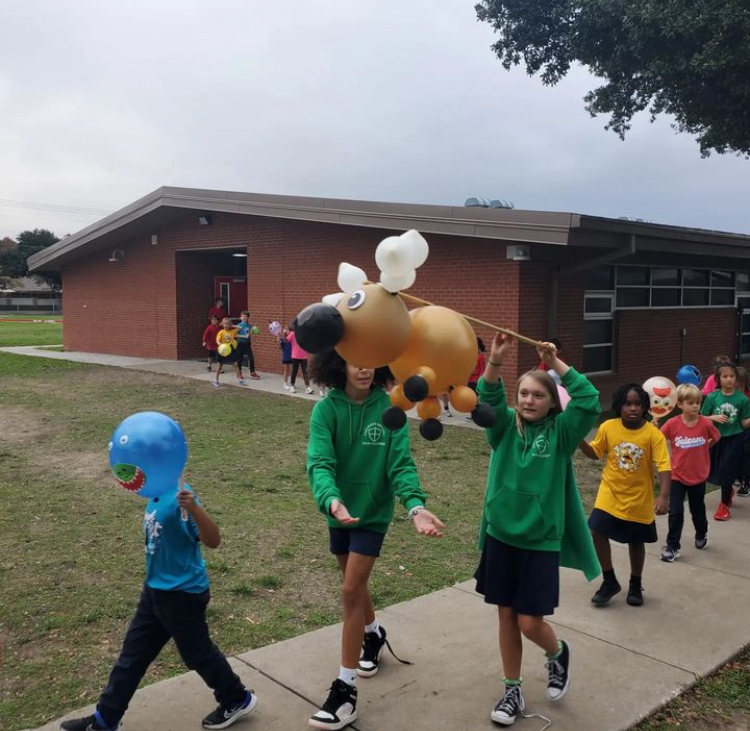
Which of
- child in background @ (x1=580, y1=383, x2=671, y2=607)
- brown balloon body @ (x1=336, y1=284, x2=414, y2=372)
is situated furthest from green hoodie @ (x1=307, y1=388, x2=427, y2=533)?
child in background @ (x1=580, y1=383, x2=671, y2=607)

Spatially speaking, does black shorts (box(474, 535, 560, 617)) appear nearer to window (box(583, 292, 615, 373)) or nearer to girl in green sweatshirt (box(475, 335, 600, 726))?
girl in green sweatshirt (box(475, 335, 600, 726))

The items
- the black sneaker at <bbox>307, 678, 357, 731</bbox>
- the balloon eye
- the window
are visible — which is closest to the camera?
the balloon eye

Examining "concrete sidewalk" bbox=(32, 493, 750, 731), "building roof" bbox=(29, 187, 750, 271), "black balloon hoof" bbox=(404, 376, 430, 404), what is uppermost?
"building roof" bbox=(29, 187, 750, 271)

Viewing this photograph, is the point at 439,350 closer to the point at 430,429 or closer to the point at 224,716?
the point at 430,429

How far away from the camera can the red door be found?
20234 millimetres

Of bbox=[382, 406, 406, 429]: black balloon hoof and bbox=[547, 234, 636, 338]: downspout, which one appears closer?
bbox=[382, 406, 406, 429]: black balloon hoof

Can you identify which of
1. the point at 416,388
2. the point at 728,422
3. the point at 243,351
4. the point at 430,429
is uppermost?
the point at 416,388

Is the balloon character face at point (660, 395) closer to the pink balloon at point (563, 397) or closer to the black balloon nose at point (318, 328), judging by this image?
the pink balloon at point (563, 397)

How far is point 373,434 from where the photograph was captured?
3324 mm

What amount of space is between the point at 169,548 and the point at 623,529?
2.89 metres

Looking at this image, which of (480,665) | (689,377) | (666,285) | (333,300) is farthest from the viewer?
(666,285)

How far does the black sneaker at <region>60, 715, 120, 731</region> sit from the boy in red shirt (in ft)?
13.6

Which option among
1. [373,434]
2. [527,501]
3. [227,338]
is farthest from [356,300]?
[227,338]

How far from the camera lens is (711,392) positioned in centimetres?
690
